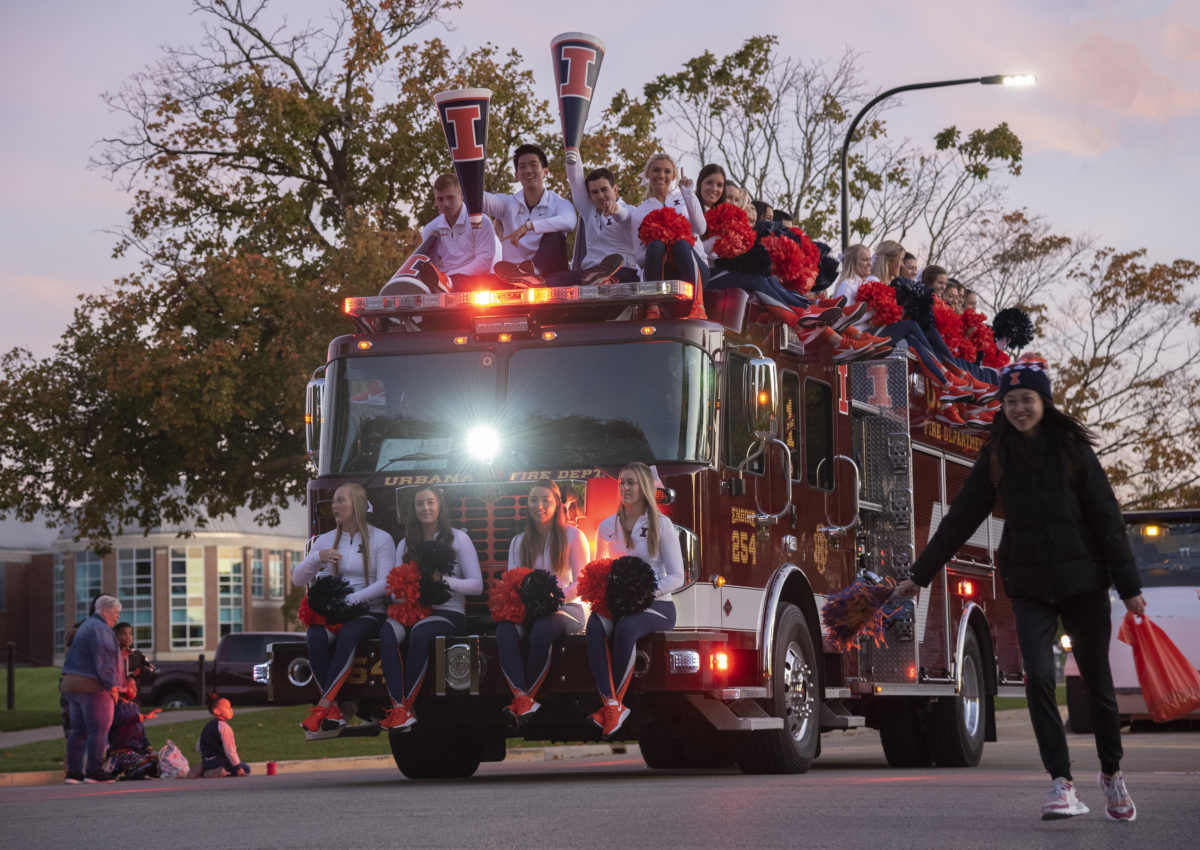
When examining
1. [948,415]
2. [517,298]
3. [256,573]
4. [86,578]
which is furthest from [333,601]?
[86,578]

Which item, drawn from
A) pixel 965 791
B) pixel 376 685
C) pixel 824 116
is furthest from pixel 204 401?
pixel 965 791

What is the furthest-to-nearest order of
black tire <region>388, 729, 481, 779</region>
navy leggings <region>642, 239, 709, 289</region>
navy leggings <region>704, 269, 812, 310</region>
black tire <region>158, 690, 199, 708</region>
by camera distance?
1. black tire <region>158, 690, 199, 708</region>
2. black tire <region>388, 729, 481, 779</region>
3. navy leggings <region>704, 269, 812, 310</region>
4. navy leggings <region>642, 239, 709, 289</region>

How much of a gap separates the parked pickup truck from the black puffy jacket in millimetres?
30445

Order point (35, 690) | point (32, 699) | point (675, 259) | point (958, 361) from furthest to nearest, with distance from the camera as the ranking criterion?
point (35, 690)
point (32, 699)
point (958, 361)
point (675, 259)

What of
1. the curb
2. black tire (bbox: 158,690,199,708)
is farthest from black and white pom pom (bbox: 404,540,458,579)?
black tire (bbox: 158,690,199,708)

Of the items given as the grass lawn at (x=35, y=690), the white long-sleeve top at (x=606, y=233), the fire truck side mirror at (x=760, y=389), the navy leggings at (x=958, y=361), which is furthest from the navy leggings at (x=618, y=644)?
the grass lawn at (x=35, y=690)

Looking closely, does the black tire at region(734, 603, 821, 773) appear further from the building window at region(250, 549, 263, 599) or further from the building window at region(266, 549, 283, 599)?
the building window at region(266, 549, 283, 599)

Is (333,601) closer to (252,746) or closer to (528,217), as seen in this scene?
(528,217)

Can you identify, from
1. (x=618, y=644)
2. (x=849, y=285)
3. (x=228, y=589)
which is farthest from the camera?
(x=228, y=589)

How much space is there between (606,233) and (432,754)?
3.87 m

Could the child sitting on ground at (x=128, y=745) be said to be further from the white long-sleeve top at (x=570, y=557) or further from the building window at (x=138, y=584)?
the building window at (x=138, y=584)

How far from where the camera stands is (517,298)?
12.1m

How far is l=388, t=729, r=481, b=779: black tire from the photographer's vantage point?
44.5 feet

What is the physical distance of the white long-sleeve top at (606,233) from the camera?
13102mm
